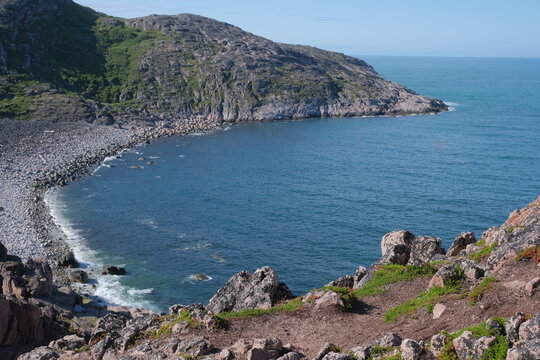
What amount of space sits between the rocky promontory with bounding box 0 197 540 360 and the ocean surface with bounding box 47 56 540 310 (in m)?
24.6

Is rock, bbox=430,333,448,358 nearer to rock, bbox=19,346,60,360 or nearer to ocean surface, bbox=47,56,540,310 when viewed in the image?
rock, bbox=19,346,60,360

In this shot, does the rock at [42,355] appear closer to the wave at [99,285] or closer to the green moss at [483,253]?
the green moss at [483,253]

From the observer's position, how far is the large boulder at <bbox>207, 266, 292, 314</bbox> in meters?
32.4

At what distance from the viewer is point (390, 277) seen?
32500 millimetres

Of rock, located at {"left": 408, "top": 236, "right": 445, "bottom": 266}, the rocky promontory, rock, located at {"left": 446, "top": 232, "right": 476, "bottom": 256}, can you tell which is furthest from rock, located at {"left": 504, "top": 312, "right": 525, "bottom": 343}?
rock, located at {"left": 446, "top": 232, "right": 476, "bottom": 256}

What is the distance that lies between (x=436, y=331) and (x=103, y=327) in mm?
20523

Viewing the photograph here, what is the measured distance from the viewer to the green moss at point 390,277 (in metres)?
31.2

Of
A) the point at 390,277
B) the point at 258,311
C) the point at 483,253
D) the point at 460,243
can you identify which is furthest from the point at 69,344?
the point at 460,243

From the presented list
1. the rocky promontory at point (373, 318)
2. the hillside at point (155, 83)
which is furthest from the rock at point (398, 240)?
the hillside at point (155, 83)

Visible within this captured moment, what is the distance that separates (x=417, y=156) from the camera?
122 meters

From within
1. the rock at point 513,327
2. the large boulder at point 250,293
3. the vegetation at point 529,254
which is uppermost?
the vegetation at point 529,254

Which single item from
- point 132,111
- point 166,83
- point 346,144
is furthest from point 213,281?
point 166,83

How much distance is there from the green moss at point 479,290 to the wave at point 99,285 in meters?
38.6

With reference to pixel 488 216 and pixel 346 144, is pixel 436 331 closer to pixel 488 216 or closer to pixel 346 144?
pixel 488 216
